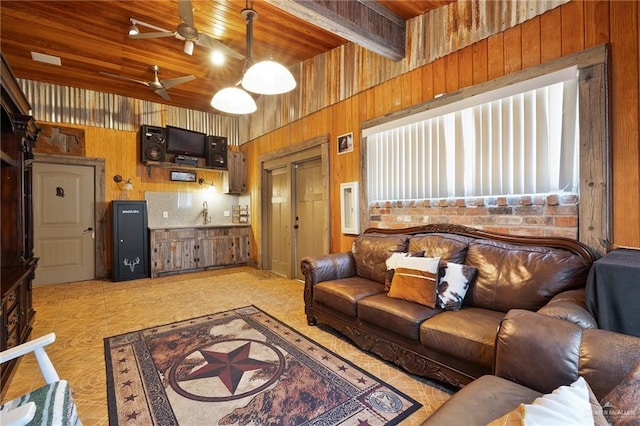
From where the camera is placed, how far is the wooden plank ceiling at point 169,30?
9.79 feet

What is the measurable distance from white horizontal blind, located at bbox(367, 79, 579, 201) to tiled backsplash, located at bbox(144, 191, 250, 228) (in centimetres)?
420

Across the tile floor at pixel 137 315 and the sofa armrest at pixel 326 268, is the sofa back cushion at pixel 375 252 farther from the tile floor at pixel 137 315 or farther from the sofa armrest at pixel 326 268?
the tile floor at pixel 137 315

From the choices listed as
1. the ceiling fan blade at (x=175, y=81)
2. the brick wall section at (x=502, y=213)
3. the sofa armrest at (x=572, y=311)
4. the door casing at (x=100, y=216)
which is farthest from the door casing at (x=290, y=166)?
the sofa armrest at (x=572, y=311)

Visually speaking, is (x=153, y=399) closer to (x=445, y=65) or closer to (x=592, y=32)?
(x=445, y=65)

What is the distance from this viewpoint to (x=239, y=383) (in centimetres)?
208

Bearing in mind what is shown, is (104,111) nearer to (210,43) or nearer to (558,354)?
(210,43)

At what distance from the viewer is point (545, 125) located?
234 centimetres

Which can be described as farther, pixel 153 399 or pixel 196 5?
pixel 196 5

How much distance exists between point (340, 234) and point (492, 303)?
7.39 feet

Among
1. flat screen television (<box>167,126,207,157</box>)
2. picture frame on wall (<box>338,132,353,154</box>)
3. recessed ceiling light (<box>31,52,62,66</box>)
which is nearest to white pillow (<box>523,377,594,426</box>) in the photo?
picture frame on wall (<box>338,132,353,154</box>)

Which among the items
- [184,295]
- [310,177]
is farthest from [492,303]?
[184,295]

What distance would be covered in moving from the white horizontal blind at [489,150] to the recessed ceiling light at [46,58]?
4.79 metres

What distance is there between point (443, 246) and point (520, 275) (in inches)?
24.9

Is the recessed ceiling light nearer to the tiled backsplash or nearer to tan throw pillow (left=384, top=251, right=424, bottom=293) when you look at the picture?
the tiled backsplash
